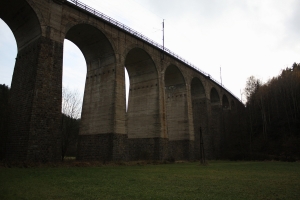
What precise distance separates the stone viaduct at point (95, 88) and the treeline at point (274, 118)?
13145 millimetres

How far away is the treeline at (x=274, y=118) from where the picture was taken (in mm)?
35500

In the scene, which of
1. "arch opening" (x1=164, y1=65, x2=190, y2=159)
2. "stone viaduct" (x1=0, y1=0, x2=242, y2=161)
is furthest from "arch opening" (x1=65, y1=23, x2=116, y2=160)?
"arch opening" (x1=164, y1=65, x2=190, y2=159)

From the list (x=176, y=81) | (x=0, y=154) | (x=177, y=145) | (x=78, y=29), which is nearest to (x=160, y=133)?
(x=177, y=145)

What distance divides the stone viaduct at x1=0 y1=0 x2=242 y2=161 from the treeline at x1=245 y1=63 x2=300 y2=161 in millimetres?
13145

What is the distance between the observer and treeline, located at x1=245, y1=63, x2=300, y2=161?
35500 mm

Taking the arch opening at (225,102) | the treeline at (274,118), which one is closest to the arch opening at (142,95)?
the treeline at (274,118)

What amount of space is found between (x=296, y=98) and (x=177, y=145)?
913 inches

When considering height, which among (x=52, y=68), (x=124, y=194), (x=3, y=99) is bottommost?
(x=124, y=194)

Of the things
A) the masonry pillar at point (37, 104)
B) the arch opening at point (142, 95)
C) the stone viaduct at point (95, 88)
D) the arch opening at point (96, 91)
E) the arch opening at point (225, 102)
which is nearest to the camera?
the masonry pillar at point (37, 104)

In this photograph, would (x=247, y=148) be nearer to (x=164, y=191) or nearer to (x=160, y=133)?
(x=160, y=133)

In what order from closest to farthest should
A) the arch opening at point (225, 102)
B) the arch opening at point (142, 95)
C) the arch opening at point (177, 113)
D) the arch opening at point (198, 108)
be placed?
the arch opening at point (142, 95) → the arch opening at point (177, 113) → the arch opening at point (198, 108) → the arch opening at point (225, 102)

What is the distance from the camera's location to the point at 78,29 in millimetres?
22000

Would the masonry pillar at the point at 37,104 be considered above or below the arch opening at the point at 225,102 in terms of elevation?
below

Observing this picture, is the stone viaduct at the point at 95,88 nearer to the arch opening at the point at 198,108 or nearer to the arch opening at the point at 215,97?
the arch opening at the point at 198,108
